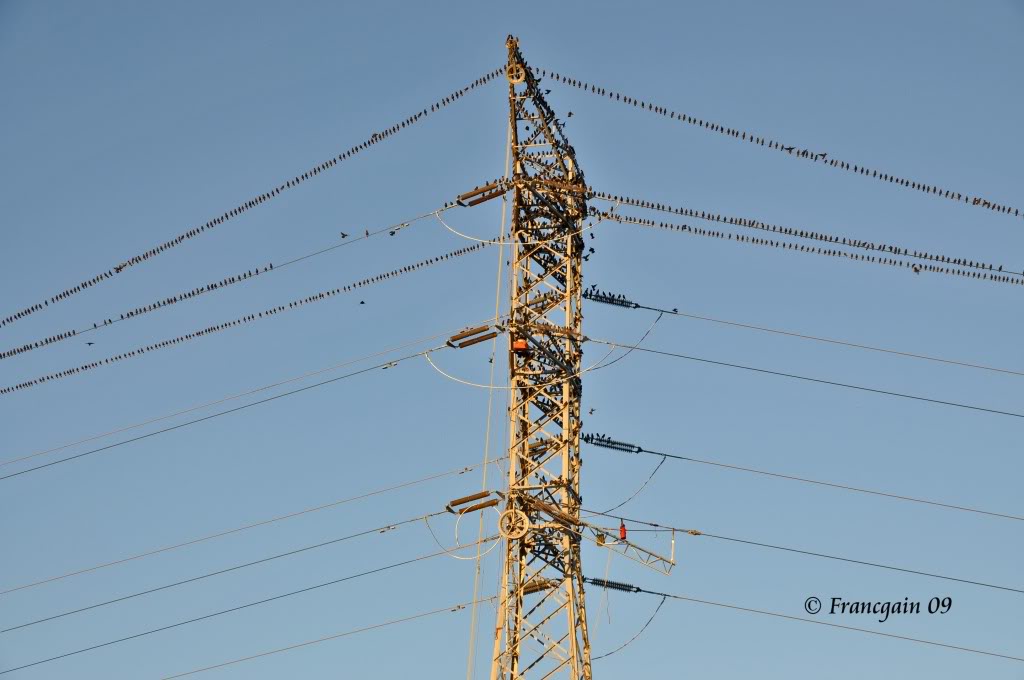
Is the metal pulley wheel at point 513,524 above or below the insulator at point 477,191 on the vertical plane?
below

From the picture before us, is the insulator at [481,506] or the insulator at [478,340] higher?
the insulator at [478,340]

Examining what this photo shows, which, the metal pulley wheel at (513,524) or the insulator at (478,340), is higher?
the insulator at (478,340)

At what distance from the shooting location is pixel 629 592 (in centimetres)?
4203

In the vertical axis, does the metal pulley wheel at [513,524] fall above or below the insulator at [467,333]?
below

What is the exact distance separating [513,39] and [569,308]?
31.4ft

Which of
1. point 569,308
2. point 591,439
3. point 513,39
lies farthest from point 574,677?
point 513,39

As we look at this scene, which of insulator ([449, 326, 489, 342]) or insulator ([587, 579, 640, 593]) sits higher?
insulator ([449, 326, 489, 342])

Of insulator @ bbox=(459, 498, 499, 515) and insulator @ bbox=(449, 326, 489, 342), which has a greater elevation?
insulator @ bbox=(449, 326, 489, 342)

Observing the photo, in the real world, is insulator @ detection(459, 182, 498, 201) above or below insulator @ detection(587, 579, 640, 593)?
above

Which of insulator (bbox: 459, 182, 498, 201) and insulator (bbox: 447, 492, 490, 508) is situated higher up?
insulator (bbox: 459, 182, 498, 201)

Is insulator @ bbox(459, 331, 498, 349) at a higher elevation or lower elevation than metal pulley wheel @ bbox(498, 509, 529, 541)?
higher

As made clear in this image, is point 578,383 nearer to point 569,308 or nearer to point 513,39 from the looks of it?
point 569,308

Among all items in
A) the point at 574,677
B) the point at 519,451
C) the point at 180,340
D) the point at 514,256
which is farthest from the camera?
the point at 180,340

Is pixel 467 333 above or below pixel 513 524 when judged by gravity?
above
